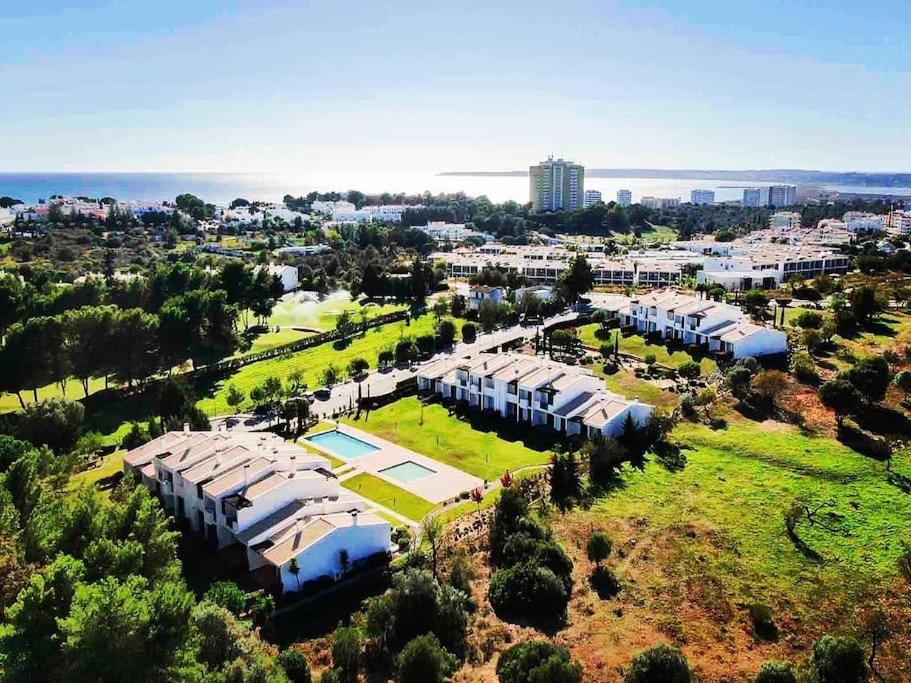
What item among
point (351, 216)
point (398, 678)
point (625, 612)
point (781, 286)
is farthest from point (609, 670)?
point (351, 216)

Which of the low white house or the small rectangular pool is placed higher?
the low white house

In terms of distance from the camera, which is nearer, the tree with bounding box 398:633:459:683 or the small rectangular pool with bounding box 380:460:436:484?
the tree with bounding box 398:633:459:683

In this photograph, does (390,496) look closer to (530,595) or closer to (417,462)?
(417,462)

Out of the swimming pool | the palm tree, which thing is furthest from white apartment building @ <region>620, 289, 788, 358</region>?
the palm tree

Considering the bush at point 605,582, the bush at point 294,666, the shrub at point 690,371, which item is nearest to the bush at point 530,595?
the bush at point 605,582

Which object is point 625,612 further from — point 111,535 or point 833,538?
point 111,535

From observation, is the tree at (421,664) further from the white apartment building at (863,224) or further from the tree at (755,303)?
the white apartment building at (863,224)

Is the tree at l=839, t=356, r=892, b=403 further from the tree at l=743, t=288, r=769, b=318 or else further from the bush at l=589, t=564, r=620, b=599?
the bush at l=589, t=564, r=620, b=599
